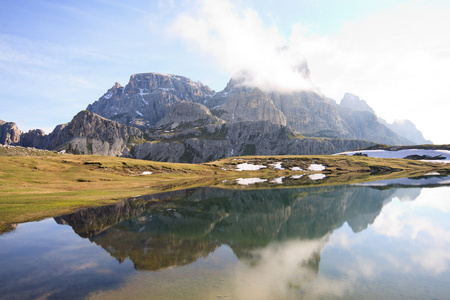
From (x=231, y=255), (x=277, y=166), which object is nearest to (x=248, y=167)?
(x=277, y=166)

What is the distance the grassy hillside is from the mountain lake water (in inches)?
304

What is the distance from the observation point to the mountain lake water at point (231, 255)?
14.6 meters

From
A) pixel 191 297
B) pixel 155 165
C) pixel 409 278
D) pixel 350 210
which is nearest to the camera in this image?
pixel 191 297

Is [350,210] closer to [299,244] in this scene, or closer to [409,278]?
[299,244]

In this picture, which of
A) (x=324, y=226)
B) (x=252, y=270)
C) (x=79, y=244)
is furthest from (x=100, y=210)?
(x=324, y=226)

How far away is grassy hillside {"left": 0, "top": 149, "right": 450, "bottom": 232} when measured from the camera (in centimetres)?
3997

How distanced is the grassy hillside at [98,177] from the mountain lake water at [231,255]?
25.3 ft

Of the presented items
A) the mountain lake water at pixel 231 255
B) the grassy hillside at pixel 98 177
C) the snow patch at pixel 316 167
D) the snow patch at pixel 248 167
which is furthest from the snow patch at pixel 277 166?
the mountain lake water at pixel 231 255

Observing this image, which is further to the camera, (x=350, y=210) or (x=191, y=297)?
(x=350, y=210)

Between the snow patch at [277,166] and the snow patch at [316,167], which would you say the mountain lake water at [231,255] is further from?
the snow patch at [316,167]

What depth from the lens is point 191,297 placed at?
1353cm

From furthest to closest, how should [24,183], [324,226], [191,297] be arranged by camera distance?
1. [24,183]
2. [324,226]
3. [191,297]

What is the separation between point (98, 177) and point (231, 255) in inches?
2805

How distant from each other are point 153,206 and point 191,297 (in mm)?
31486
